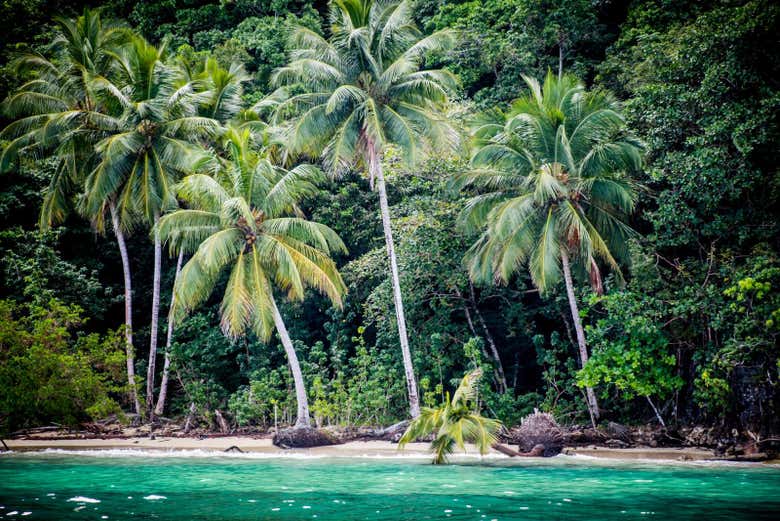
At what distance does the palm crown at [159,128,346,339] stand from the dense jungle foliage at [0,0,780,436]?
0.09 metres

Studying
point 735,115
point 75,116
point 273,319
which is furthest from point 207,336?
point 735,115

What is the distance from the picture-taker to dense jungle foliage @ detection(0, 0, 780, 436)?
15906 millimetres

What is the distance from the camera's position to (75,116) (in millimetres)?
21219

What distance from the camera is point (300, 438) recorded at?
59.5 ft

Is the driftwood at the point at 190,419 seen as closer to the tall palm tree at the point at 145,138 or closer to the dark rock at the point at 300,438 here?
the tall palm tree at the point at 145,138

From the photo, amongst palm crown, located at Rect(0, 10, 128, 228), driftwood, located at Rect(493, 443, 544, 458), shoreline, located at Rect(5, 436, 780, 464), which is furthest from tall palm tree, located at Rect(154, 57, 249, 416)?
driftwood, located at Rect(493, 443, 544, 458)

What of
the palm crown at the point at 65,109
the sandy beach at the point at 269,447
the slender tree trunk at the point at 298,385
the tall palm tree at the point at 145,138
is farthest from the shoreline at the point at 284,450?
the palm crown at the point at 65,109

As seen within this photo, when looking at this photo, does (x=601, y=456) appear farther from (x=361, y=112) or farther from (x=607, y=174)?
(x=361, y=112)

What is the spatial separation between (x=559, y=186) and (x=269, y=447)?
1117 centimetres

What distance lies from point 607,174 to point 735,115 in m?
3.75

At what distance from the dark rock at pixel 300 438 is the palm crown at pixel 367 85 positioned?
7.88 meters

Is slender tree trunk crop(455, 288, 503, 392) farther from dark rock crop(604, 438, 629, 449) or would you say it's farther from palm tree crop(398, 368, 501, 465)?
palm tree crop(398, 368, 501, 465)

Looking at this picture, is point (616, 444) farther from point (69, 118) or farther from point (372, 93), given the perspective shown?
point (69, 118)

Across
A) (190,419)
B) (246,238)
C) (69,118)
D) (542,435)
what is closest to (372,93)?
(246,238)
